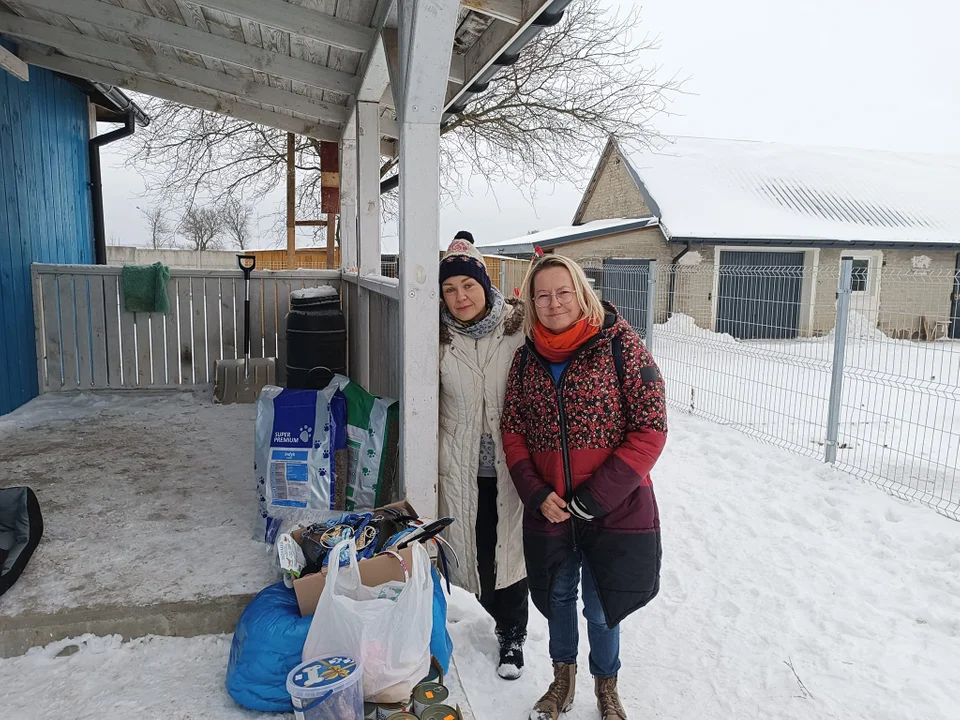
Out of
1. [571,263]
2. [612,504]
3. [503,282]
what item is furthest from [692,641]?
[503,282]

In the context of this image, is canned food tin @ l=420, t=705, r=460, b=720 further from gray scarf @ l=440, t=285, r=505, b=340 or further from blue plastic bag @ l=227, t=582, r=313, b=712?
gray scarf @ l=440, t=285, r=505, b=340

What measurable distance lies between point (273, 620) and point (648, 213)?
12867 millimetres

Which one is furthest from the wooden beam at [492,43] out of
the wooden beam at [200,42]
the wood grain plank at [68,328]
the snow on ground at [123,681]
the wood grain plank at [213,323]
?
the wood grain plank at [68,328]

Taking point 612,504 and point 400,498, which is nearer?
point 612,504

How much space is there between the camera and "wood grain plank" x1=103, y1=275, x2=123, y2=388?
565 cm

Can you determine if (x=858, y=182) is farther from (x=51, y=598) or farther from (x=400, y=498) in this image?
(x=51, y=598)

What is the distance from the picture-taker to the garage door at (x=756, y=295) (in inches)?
421

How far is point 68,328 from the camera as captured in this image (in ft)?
18.1

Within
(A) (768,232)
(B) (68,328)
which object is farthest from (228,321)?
(A) (768,232)

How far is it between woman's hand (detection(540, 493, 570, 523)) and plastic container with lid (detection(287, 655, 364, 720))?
0.67 m

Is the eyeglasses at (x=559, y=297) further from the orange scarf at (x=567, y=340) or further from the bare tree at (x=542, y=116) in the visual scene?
the bare tree at (x=542, y=116)

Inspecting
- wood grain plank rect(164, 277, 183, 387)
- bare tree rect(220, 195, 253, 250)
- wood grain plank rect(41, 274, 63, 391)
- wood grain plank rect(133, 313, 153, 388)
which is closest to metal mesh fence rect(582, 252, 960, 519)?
wood grain plank rect(164, 277, 183, 387)

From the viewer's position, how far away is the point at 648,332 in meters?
7.44

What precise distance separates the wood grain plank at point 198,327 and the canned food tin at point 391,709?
4835 millimetres
